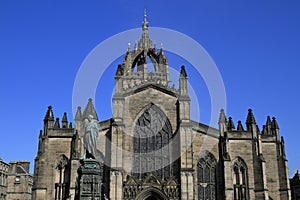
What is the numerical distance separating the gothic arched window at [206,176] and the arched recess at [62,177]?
423 inches

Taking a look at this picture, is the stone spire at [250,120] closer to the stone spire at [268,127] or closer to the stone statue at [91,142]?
the stone spire at [268,127]

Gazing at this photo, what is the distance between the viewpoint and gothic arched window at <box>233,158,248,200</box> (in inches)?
1209

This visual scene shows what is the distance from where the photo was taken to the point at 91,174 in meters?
16.5

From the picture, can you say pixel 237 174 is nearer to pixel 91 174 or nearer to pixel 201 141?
pixel 201 141

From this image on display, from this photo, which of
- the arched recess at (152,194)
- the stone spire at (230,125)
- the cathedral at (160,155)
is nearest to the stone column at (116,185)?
the cathedral at (160,155)

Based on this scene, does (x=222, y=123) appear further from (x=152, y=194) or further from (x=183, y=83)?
Result: (x=152, y=194)

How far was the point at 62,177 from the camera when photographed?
3072 centimetres

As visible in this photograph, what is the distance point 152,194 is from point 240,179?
24.9 feet

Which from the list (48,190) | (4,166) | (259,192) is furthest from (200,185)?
(4,166)

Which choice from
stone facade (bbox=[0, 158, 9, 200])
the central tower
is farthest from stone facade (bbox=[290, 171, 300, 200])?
stone facade (bbox=[0, 158, 9, 200])

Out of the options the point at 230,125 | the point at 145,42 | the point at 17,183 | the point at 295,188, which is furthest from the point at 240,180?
the point at 17,183

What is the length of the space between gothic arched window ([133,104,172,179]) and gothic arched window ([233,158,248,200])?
5.57 metres

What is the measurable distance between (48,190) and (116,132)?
284 inches

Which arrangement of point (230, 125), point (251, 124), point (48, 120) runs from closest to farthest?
point (48, 120)
point (251, 124)
point (230, 125)
